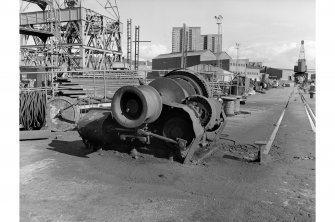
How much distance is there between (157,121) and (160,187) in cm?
223

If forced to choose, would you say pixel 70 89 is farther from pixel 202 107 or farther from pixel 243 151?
pixel 243 151

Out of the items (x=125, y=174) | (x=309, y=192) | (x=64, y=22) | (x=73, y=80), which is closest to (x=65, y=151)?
(x=125, y=174)

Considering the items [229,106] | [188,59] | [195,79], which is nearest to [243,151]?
[195,79]

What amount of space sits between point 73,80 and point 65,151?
8479 millimetres

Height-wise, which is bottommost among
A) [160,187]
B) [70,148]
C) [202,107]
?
[160,187]

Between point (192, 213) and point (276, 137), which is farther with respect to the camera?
point (276, 137)

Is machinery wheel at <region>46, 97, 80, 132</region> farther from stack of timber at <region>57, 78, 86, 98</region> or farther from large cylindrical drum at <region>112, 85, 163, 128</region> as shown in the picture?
large cylindrical drum at <region>112, 85, 163, 128</region>

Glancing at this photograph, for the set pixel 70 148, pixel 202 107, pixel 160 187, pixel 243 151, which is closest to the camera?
pixel 160 187

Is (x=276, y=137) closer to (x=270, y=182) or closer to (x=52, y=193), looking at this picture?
(x=270, y=182)

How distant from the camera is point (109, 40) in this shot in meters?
38.9

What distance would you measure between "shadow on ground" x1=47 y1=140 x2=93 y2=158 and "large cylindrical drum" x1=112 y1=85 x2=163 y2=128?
1508 millimetres

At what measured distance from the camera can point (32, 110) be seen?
10.0 m

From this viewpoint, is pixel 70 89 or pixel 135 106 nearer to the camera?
pixel 135 106

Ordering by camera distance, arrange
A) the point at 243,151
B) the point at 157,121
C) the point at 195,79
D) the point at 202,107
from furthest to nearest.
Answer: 1. the point at 195,79
2. the point at 243,151
3. the point at 202,107
4. the point at 157,121
